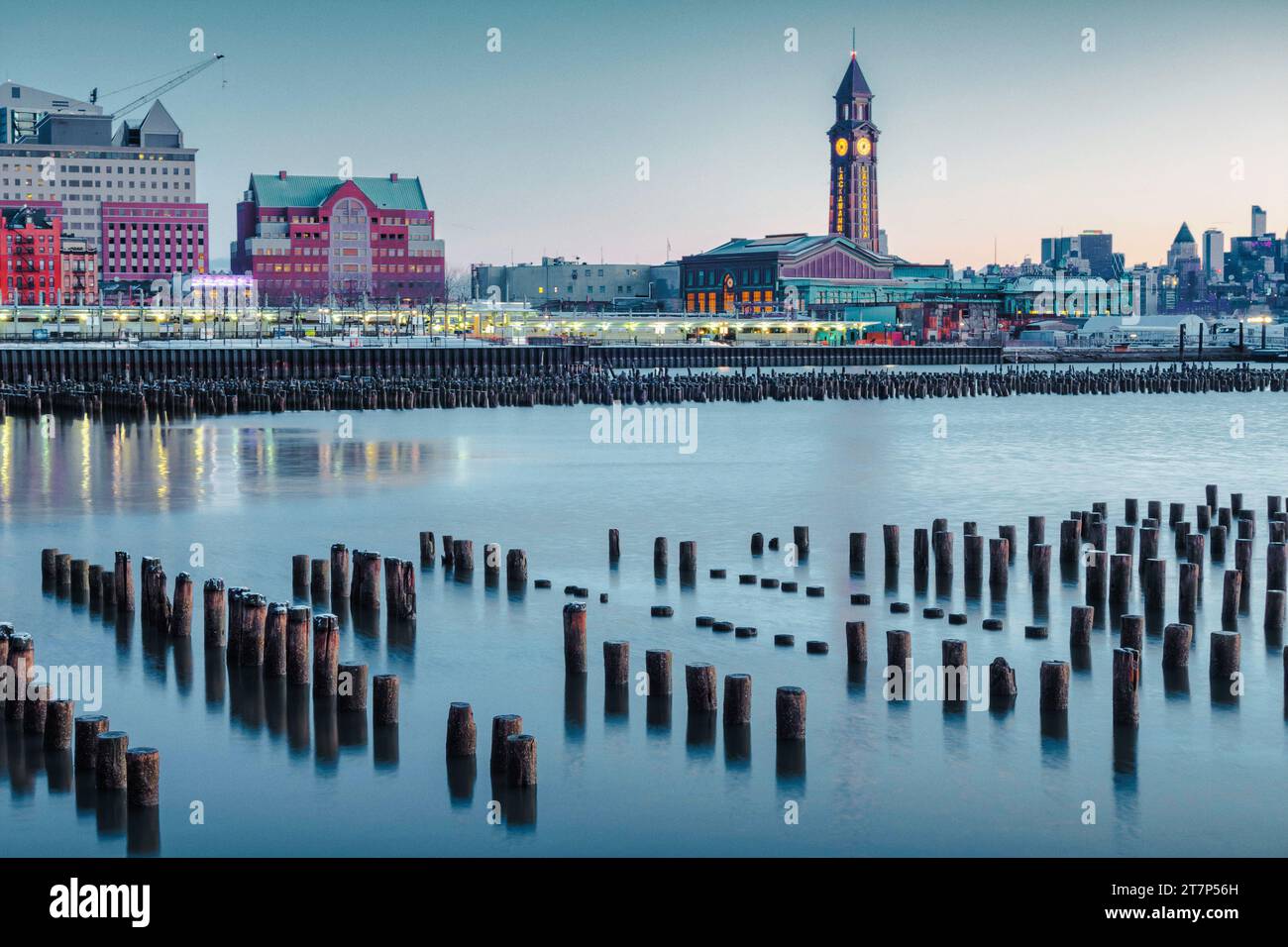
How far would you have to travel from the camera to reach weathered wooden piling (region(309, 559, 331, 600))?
24.4m

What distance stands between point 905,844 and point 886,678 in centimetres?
453

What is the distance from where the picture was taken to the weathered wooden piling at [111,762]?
14.5 metres

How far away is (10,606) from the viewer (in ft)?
79.3

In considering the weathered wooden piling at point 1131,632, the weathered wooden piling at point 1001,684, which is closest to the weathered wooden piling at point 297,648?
the weathered wooden piling at point 1001,684

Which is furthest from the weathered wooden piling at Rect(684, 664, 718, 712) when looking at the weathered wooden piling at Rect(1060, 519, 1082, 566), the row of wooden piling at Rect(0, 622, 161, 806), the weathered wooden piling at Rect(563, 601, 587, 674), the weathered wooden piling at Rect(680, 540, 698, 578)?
the weathered wooden piling at Rect(1060, 519, 1082, 566)

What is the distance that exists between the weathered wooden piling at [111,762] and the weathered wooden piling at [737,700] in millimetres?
6325

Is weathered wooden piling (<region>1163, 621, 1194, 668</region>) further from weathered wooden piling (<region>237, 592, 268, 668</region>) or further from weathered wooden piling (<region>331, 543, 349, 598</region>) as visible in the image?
weathered wooden piling (<region>331, 543, 349, 598</region>)

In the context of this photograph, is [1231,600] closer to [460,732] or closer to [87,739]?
[460,732]

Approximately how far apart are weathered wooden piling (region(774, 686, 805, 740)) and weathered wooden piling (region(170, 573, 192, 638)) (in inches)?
374
